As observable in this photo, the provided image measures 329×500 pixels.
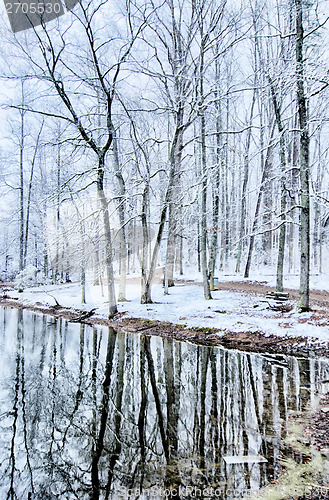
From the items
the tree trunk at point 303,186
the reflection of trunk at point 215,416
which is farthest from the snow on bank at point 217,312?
the reflection of trunk at point 215,416

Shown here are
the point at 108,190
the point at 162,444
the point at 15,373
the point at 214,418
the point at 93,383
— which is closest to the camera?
the point at 162,444

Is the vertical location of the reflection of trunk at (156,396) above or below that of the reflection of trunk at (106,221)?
below

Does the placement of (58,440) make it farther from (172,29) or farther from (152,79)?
(172,29)

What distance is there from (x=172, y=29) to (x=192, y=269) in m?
23.2

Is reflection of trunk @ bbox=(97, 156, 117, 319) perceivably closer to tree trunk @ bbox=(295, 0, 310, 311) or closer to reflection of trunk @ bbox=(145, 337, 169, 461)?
reflection of trunk @ bbox=(145, 337, 169, 461)

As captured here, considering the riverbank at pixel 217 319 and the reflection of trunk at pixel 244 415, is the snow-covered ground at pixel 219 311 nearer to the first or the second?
the riverbank at pixel 217 319

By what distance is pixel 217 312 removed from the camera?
1250 cm

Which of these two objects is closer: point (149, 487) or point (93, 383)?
point (149, 487)

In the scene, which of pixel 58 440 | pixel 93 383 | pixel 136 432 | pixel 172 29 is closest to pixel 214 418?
pixel 136 432

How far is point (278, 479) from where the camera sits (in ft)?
10.9

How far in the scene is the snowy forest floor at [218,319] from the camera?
9117 millimetres

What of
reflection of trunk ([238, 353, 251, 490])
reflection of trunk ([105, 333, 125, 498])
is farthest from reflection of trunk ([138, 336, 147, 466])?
reflection of trunk ([238, 353, 251, 490])

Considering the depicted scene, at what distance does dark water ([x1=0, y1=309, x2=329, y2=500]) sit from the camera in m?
3.44

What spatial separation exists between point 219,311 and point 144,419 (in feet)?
26.6
